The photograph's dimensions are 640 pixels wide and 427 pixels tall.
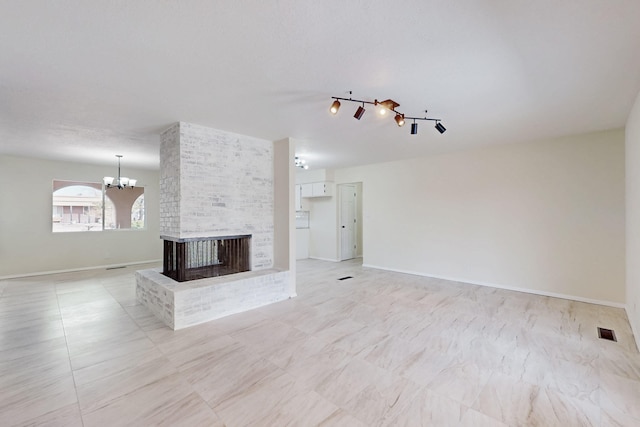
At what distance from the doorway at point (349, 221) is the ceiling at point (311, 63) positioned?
13.8 ft

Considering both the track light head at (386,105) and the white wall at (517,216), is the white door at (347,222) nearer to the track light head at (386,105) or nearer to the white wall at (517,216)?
the white wall at (517,216)

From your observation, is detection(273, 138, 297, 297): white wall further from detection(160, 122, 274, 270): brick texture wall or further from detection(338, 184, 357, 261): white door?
detection(338, 184, 357, 261): white door

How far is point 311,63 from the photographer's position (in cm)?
228

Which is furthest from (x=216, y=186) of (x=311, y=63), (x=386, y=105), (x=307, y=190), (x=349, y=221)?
(x=349, y=221)

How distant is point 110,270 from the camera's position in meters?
6.68

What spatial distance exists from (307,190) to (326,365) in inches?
239

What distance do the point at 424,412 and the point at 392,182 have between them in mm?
5200

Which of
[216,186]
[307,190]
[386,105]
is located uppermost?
[386,105]

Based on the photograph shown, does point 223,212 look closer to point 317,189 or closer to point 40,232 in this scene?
point 317,189

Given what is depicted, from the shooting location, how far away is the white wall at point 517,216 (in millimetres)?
4133

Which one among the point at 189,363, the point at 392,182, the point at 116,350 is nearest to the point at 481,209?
the point at 392,182

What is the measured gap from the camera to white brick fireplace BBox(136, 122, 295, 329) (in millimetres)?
3643

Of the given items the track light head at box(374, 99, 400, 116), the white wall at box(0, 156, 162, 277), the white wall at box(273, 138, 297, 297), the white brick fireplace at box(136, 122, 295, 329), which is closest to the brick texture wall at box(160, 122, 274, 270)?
the white brick fireplace at box(136, 122, 295, 329)

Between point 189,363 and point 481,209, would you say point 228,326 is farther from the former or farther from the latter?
point 481,209
